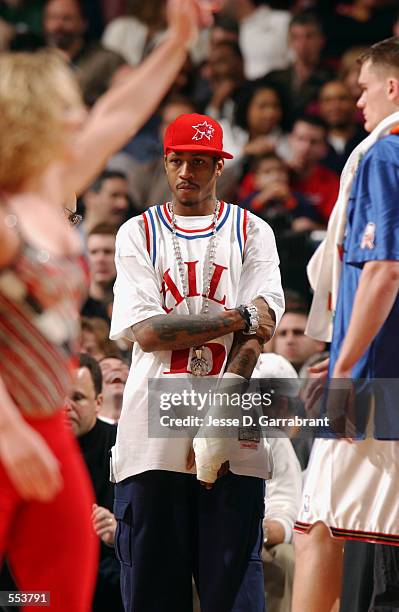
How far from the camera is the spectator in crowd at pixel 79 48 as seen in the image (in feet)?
31.6

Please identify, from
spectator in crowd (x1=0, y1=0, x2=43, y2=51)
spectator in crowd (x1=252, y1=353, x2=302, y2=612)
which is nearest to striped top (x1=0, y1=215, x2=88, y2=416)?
spectator in crowd (x1=252, y1=353, x2=302, y2=612)

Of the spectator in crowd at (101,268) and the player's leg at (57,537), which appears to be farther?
the spectator in crowd at (101,268)

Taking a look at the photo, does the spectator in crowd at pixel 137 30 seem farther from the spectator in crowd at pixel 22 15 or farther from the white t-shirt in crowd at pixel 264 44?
the white t-shirt in crowd at pixel 264 44

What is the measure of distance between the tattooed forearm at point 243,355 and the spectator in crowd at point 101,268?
2646mm

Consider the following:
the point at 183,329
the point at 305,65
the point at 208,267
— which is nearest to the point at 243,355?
the point at 183,329

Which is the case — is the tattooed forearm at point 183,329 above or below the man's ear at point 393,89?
below

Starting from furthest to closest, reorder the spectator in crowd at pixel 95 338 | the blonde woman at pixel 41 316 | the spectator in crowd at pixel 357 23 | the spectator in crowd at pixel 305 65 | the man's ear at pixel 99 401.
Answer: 1. the spectator in crowd at pixel 357 23
2. the spectator in crowd at pixel 305 65
3. the spectator in crowd at pixel 95 338
4. the man's ear at pixel 99 401
5. the blonde woman at pixel 41 316

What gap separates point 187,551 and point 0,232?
6.01ft

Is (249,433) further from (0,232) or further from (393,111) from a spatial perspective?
(0,232)

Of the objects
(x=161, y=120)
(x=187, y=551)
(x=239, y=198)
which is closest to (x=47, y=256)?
(x=187, y=551)

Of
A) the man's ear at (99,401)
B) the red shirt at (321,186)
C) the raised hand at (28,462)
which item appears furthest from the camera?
the red shirt at (321,186)

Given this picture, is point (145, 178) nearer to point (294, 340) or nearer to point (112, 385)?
point (294, 340)

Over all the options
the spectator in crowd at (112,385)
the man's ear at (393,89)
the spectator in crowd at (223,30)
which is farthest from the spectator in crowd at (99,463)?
the spectator in crowd at (223,30)

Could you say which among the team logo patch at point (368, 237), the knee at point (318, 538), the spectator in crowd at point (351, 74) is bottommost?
the knee at point (318, 538)
